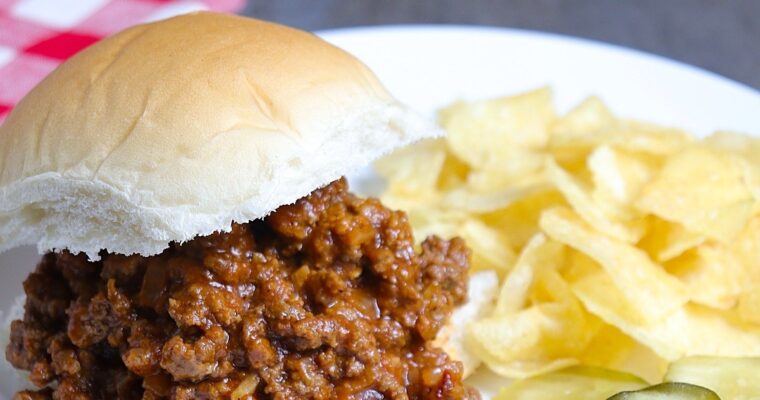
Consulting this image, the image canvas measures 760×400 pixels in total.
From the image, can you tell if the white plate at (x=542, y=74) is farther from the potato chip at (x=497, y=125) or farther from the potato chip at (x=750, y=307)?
the potato chip at (x=750, y=307)

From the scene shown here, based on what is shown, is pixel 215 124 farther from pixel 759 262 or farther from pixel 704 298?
pixel 759 262

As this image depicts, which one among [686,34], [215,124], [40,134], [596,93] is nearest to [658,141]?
[596,93]

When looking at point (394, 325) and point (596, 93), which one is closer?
point (394, 325)

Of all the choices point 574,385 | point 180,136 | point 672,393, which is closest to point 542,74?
point 574,385

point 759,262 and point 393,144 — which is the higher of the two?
point 393,144

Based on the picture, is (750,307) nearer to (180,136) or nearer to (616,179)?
(616,179)

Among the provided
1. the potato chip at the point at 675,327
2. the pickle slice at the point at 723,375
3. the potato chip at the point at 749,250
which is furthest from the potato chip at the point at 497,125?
the pickle slice at the point at 723,375

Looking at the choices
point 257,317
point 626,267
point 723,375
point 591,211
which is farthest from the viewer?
point 591,211

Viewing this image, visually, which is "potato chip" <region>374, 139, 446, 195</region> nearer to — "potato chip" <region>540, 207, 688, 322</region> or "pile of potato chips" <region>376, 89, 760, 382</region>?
"pile of potato chips" <region>376, 89, 760, 382</region>
